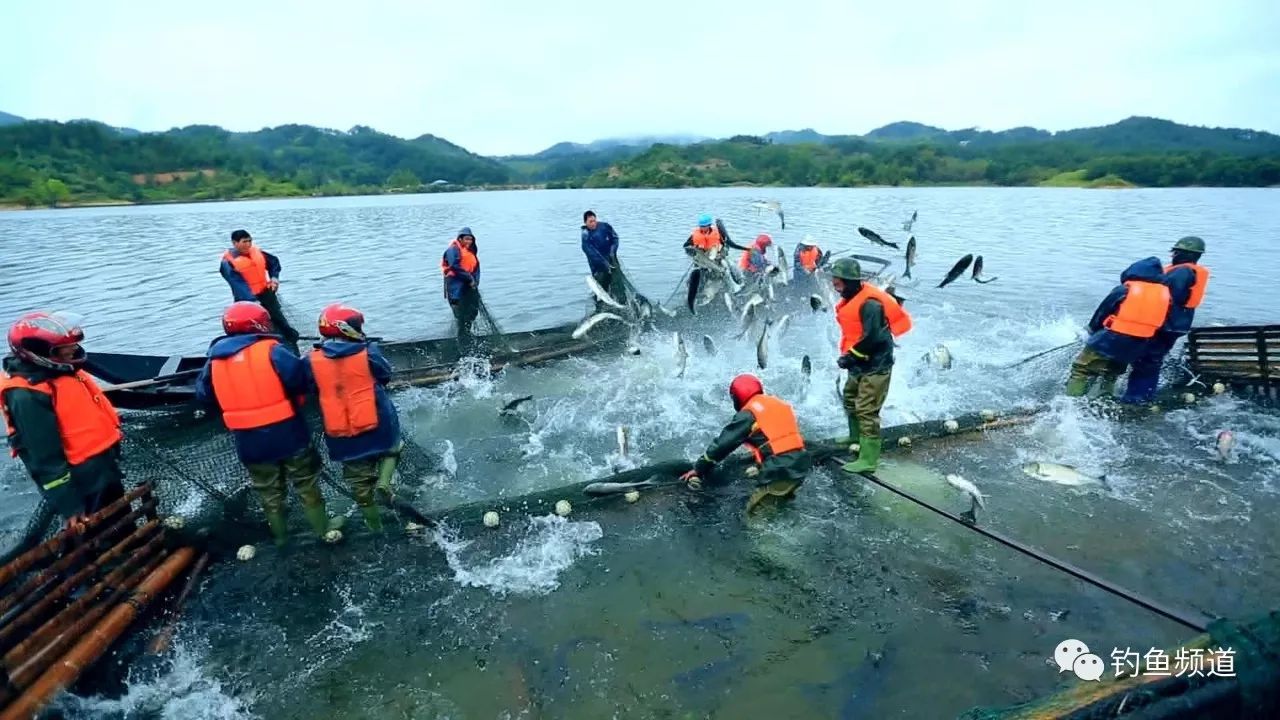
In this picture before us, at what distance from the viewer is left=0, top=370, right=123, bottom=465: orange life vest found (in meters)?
4.25

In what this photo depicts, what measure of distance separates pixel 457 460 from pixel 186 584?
339cm

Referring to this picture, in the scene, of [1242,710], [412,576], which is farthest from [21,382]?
[1242,710]

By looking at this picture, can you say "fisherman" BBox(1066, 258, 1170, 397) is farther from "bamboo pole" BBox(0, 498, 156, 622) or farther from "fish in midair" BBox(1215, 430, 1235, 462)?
"bamboo pole" BBox(0, 498, 156, 622)

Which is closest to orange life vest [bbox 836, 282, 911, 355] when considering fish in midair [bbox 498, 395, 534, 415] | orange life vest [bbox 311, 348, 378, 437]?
orange life vest [bbox 311, 348, 378, 437]

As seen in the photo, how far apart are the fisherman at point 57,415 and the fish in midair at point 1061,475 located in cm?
843

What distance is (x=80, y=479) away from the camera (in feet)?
15.0

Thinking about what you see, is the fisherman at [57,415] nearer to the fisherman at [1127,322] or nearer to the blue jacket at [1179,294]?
the fisherman at [1127,322]

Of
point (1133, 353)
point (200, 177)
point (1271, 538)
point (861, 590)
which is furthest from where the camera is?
point (200, 177)

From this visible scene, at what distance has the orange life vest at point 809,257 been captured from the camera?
1475 centimetres

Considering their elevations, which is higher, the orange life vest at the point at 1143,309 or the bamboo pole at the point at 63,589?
the orange life vest at the point at 1143,309

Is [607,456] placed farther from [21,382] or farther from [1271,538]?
[1271,538]

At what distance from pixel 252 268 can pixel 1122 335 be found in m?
11.8

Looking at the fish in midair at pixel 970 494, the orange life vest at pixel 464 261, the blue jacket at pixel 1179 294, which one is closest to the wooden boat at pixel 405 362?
the orange life vest at pixel 464 261

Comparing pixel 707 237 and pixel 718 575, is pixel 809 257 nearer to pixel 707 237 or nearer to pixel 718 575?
pixel 707 237
